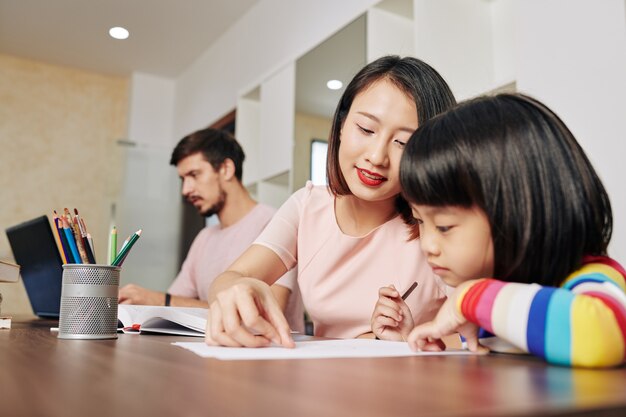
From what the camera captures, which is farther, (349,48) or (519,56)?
(349,48)

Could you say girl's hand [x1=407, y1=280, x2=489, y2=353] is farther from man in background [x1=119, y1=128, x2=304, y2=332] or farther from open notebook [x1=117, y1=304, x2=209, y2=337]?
man in background [x1=119, y1=128, x2=304, y2=332]

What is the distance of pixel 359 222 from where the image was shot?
3.92 ft

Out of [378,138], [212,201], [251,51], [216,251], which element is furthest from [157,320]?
[251,51]

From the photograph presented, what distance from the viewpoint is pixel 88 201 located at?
4387mm

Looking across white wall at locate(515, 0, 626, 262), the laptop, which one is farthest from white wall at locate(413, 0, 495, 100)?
the laptop

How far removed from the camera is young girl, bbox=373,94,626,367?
0.52 meters

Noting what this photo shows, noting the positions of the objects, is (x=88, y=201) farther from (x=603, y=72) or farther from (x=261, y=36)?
(x=603, y=72)

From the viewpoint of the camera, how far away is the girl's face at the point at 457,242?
610mm

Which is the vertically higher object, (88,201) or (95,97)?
(95,97)

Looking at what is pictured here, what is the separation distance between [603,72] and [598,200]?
99 cm

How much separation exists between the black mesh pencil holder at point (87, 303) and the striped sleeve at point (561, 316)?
483 mm

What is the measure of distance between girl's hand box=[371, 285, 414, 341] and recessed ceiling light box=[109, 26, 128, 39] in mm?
3536

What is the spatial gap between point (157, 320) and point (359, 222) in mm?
462

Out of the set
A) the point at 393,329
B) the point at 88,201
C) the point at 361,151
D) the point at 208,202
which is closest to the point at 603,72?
the point at 361,151
